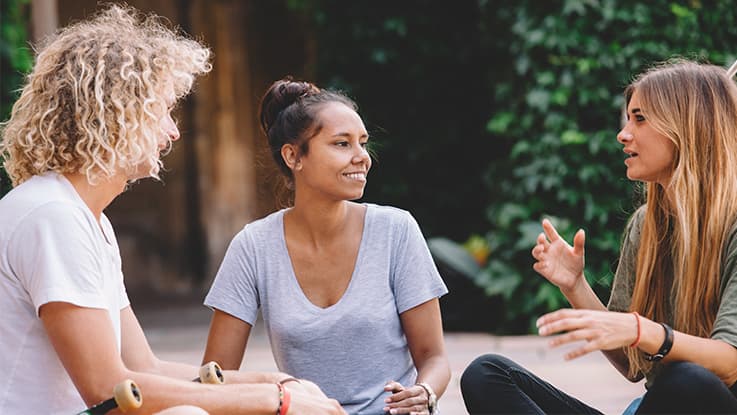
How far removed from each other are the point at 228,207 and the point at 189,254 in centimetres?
64

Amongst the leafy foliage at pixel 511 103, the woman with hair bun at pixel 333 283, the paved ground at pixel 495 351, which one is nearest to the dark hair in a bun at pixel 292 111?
the woman with hair bun at pixel 333 283

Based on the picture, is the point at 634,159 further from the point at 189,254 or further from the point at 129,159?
the point at 189,254

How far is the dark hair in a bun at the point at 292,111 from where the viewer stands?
2.73 metres

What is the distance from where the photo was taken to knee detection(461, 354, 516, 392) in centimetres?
243

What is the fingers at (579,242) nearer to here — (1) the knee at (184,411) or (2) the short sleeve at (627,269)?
(2) the short sleeve at (627,269)

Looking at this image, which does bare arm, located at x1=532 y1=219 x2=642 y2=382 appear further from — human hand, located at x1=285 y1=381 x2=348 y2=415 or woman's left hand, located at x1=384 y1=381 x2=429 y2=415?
human hand, located at x1=285 y1=381 x2=348 y2=415

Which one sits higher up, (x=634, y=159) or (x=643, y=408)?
(x=634, y=159)

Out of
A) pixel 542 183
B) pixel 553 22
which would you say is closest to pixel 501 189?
pixel 542 183

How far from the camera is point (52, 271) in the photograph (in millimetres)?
1909

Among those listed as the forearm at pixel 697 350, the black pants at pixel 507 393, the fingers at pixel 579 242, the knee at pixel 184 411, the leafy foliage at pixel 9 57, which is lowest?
the black pants at pixel 507 393

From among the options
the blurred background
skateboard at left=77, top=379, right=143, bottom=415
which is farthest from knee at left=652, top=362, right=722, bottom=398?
the blurred background

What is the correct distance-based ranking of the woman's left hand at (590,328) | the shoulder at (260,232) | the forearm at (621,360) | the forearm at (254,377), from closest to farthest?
the woman's left hand at (590,328) < the forearm at (254,377) < the forearm at (621,360) < the shoulder at (260,232)

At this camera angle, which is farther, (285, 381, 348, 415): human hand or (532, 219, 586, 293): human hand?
(532, 219, 586, 293): human hand

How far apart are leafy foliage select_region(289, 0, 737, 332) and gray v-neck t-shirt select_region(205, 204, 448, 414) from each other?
226 cm
